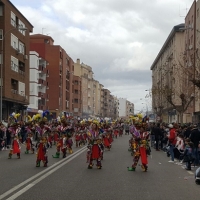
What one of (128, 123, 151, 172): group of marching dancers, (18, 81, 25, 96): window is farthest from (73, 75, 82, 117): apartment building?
(128, 123, 151, 172): group of marching dancers

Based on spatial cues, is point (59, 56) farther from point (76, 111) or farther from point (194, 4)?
point (194, 4)

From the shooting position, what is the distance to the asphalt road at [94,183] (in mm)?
10055

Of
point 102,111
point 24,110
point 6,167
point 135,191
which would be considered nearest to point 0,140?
point 6,167

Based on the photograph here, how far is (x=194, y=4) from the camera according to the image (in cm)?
5047

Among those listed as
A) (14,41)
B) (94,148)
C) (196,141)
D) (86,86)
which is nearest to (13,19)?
(14,41)

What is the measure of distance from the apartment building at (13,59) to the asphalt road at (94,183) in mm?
27525

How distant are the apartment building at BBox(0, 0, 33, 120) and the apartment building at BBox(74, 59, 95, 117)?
73.3 m

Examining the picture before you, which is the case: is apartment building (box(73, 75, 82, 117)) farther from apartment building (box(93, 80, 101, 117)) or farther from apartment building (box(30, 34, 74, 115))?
apartment building (box(93, 80, 101, 117))

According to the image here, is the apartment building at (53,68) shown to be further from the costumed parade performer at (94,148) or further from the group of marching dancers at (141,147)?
the group of marching dancers at (141,147)

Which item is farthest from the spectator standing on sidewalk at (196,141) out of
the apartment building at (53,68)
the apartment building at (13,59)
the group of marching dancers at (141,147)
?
the apartment building at (53,68)

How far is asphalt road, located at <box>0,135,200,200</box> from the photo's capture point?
10.1m

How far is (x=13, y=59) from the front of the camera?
47.6m

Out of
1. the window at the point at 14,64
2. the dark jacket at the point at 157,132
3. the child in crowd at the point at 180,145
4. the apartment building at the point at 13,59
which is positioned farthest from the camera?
the window at the point at 14,64

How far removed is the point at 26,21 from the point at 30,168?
4100cm
